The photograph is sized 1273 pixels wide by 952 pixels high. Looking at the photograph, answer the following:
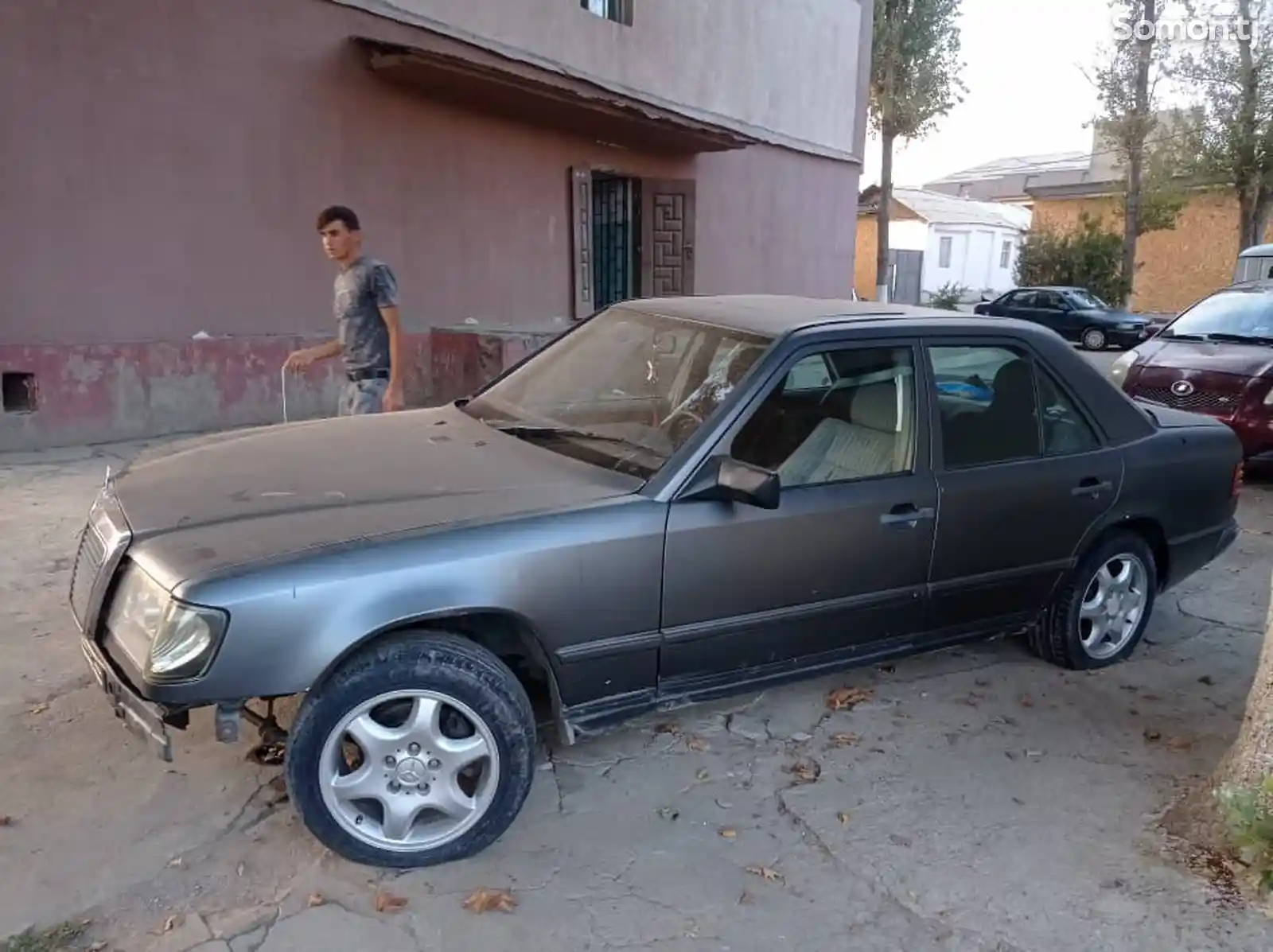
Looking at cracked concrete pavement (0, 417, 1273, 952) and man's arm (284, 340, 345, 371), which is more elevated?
man's arm (284, 340, 345, 371)

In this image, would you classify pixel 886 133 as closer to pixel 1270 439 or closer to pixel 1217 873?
pixel 1270 439

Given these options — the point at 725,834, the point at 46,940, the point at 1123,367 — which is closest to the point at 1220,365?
the point at 1123,367

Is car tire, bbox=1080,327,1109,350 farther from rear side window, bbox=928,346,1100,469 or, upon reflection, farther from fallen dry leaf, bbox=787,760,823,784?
fallen dry leaf, bbox=787,760,823,784

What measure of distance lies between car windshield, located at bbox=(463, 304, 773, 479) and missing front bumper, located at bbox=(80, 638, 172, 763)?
148 centimetres

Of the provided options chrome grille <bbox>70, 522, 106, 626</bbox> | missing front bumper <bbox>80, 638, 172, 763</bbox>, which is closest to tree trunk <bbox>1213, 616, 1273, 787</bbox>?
missing front bumper <bbox>80, 638, 172, 763</bbox>

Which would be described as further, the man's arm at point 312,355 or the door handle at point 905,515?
the man's arm at point 312,355

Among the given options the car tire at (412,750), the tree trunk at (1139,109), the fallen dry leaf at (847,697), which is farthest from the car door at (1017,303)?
the car tire at (412,750)

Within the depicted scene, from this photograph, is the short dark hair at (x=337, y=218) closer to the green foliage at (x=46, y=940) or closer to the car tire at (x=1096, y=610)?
the green foliage at (x=46, y=940)

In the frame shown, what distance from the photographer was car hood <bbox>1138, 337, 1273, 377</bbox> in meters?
7.95

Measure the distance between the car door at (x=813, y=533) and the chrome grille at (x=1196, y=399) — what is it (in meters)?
5.20

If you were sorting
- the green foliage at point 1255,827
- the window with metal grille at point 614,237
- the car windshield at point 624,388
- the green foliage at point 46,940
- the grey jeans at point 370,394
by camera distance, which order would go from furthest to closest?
1. the window with metal grille at point 614,237
2. the grey jeans at point 370,394
3. the car windshield at point 624,388
4. the green foliage at point 1255,827
5. the green foliage at point 46,940

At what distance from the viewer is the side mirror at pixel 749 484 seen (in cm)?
302

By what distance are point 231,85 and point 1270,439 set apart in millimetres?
8518

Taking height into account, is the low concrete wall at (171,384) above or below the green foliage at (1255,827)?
above
